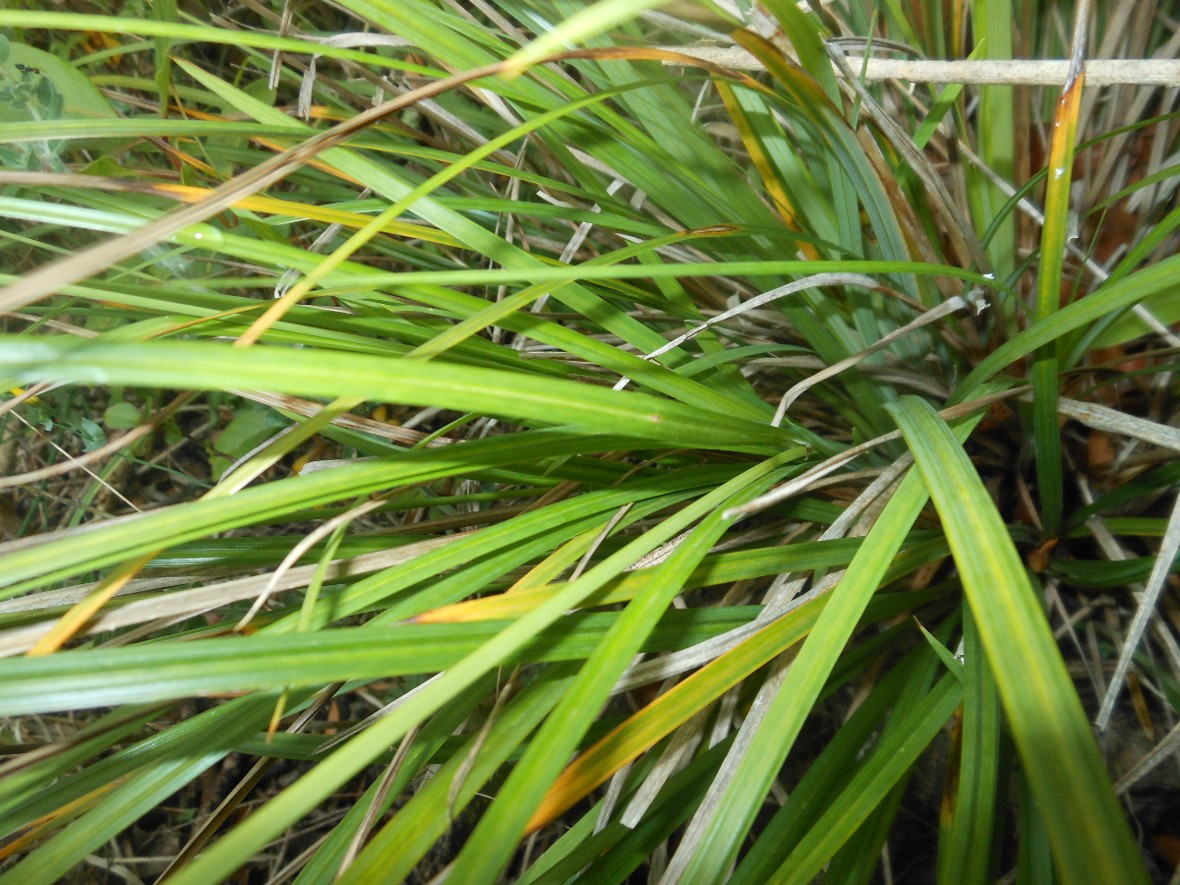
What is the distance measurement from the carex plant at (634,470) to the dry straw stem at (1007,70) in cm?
2

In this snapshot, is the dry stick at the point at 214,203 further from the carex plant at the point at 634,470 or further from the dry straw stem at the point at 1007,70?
the dry straw stem at the point at 1007,70

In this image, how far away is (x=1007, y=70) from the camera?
526mm

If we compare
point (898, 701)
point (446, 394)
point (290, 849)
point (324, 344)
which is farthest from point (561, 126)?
point (290, 849)

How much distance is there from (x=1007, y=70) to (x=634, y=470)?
40cm

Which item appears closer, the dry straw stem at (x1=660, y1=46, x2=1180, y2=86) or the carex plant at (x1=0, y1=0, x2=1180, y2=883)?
the carex plant at (x1=0, y1=0, x2=1180, y2=883)

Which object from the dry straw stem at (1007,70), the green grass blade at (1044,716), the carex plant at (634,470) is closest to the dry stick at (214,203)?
the carex plant at (634,470)

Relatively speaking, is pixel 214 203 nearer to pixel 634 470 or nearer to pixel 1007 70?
pixel 634 470

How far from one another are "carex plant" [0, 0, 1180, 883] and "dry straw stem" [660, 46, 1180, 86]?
0.02m

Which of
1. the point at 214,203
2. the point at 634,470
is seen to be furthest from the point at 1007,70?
the point at 214,203

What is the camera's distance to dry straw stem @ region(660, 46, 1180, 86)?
475mm

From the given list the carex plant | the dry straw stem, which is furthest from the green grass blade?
the dry straw stem

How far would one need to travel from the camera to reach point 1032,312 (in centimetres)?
66

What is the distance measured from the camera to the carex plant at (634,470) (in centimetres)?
36

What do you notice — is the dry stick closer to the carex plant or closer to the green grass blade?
the carex plant
